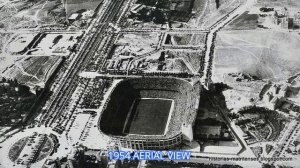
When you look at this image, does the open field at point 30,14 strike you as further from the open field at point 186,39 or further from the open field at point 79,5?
the open field at point 186,39

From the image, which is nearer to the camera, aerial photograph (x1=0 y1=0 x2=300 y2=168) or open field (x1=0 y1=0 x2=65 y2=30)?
aerial photograph (x1=0 y1=0 x2=300 y2=168)

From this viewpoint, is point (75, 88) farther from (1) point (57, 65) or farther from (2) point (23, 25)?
(2) point (23, 25)

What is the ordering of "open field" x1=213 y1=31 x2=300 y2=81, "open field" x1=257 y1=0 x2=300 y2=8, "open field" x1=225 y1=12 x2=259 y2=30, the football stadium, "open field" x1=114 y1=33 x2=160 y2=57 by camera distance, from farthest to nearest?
1. "open field" x1=257 y1=0 x2=300 y2=8
2. "open field" x1=225 y1=12 x2=259 y2=30
3. "open field" x1=114 y1=33 x2=160 y2=57
4. "open field" x1=213 y1=31 x2=300 y2=81
5. the football stadium

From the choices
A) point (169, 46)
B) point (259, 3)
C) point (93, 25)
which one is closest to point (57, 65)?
point (93, 25)

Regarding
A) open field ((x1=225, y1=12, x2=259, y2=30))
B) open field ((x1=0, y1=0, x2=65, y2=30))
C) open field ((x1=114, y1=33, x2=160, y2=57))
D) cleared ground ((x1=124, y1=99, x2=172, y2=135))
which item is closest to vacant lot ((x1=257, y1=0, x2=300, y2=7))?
open field ((x1=225, y1=12, x2=259, y2=30))

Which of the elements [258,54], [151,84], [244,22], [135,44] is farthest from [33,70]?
[244,22]

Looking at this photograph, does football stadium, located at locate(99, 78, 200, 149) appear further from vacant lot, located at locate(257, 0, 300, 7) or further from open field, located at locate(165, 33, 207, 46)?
vacant lot, located at locate(257, 0, 300, 7)

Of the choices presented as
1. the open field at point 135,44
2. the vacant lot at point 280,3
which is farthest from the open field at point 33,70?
the vacant lot at point 280,3

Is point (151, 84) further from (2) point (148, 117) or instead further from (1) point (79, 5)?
(1) point (79, 5)
